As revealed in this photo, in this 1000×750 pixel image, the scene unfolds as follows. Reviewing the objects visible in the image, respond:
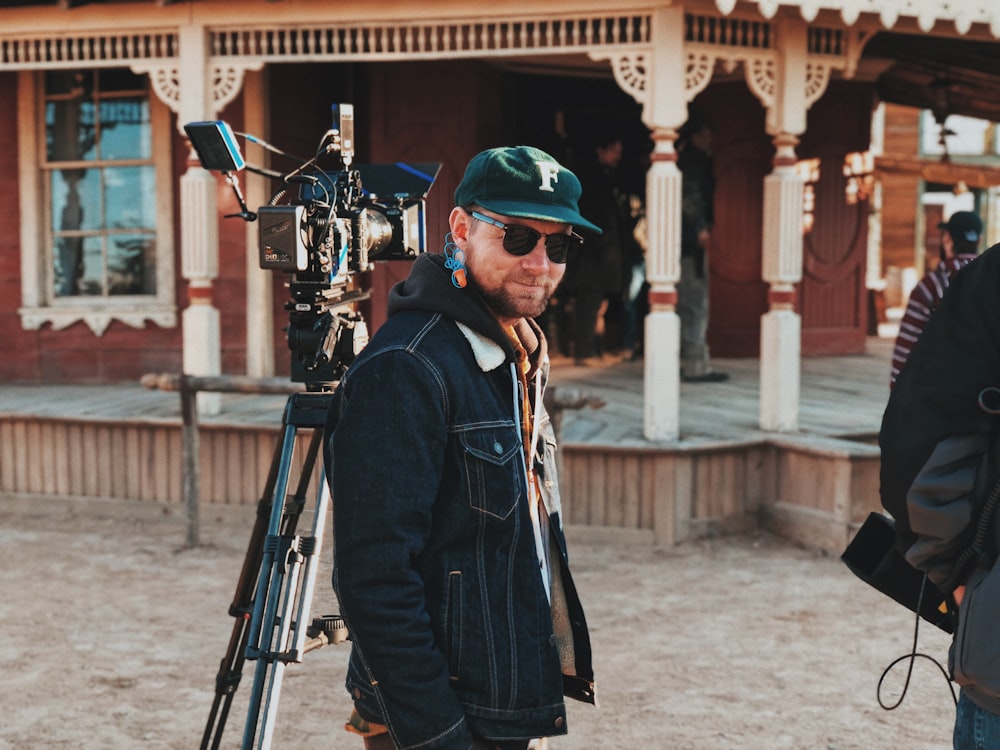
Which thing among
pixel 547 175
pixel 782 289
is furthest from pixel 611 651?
pixel 547 175

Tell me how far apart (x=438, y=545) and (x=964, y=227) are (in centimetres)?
499

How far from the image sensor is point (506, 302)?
232 cm

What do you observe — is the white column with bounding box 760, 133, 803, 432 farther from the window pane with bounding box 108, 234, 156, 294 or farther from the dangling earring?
the dangling earring

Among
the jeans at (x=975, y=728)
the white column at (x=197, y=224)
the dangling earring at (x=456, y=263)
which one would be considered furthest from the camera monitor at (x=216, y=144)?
the white column at (x=197, y=224)

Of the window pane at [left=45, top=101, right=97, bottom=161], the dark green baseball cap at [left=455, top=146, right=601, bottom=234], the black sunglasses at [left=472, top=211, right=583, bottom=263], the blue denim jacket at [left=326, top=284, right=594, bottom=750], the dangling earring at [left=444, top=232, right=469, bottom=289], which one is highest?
the window pane at [left=45, top=101, right=97, bottom=161]

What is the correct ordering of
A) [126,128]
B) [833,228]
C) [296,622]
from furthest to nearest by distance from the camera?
[833,228] → [126,128] → [296,622]

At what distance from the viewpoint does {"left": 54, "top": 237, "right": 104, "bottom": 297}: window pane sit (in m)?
9.98

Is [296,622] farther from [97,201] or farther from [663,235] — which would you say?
[97,201]

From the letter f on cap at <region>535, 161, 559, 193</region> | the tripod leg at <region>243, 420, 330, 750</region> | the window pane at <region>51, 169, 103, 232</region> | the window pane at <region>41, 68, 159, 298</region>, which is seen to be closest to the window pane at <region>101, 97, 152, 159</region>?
the window pane at <region>41, 68, 159, 298</region>

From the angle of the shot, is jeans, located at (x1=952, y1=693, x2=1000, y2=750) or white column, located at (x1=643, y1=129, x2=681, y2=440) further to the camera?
white column, located at (x1=643, y1=129, x2=681, y2=440)

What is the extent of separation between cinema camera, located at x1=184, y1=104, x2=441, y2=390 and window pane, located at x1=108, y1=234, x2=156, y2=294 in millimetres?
7086

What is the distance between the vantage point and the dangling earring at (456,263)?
7.52 feet

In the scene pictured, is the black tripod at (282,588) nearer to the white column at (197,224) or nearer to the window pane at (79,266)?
the white column at (197,224)

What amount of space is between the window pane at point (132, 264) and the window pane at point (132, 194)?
0.12 m
